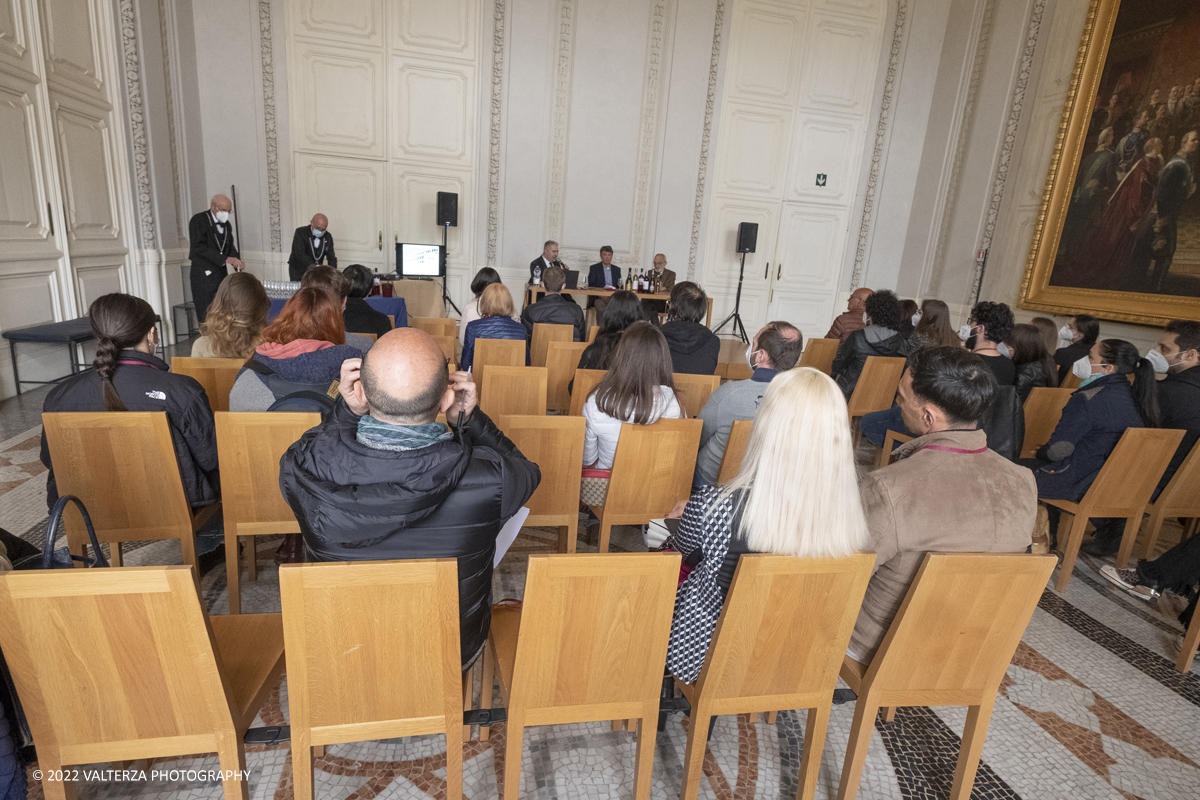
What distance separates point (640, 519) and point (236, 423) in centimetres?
146

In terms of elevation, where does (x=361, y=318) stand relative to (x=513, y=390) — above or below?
above

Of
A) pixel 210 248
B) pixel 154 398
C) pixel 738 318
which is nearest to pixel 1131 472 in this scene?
pixel 154 398

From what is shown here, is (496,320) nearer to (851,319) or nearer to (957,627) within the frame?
(957,627)

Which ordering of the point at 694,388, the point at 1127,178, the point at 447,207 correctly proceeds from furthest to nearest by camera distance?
the point at 447,207 → the point at 1127,178 → the point at 694,388

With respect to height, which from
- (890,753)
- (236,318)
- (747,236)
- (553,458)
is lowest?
(890,753)

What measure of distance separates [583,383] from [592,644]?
1.76 m

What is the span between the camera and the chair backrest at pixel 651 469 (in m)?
2.26

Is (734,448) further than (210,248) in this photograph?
No

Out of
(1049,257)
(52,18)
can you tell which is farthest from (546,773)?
(1049,257)

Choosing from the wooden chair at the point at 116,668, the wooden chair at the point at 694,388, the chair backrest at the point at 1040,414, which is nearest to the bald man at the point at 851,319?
the chair backrest at the point at 1040,414

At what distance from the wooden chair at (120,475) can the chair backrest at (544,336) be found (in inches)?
103

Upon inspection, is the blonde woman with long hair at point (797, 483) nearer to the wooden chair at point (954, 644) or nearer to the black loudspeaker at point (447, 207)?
the wooden chair at point (954, 644)

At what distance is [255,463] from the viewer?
199cm

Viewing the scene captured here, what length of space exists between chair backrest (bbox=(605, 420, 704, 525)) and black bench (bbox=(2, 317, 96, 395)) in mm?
4024
